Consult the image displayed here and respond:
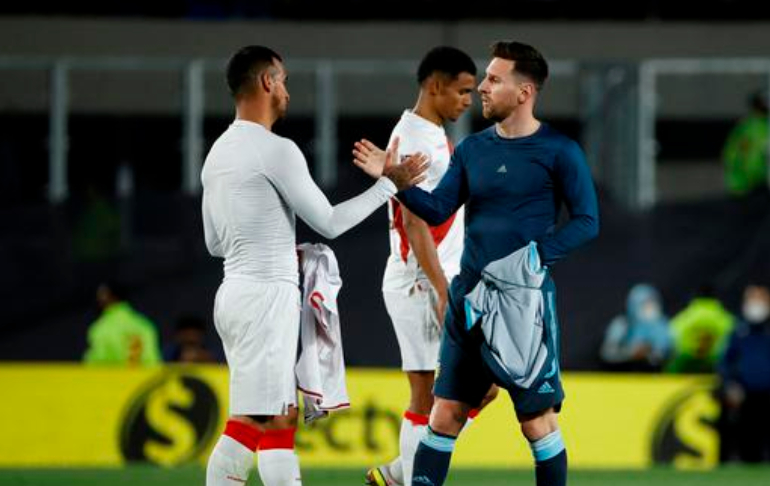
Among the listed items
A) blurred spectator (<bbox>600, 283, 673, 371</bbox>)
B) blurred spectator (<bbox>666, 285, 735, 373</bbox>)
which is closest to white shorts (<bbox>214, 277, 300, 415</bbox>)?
blurred spectator (<bbox>600, 283, 673, 371</bbox>)

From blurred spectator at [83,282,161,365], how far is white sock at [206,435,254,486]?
8.56m

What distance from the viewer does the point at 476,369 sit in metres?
8.15

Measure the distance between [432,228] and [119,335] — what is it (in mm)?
7899

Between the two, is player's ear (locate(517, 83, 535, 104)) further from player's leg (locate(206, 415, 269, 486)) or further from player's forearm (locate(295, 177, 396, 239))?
player's leg (locate(206, 415, 269, 486))

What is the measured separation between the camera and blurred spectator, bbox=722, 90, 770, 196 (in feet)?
62.8

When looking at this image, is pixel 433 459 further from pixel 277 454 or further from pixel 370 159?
pixel 370 159

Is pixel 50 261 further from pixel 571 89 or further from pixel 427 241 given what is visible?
pixel 427 241

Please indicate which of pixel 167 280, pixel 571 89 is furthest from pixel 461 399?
pixel 571 89

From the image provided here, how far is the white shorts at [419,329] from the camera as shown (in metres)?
9.26

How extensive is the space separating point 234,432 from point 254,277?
0.63m

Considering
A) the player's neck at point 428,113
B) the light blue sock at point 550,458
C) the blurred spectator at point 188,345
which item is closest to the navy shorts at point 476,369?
the light blue sock at point 550,458

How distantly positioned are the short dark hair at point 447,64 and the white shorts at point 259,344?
1.69 m

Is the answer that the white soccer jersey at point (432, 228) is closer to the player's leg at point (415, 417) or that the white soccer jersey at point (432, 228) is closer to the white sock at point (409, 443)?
the player's leg at point (415, 417)

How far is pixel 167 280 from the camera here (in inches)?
712
